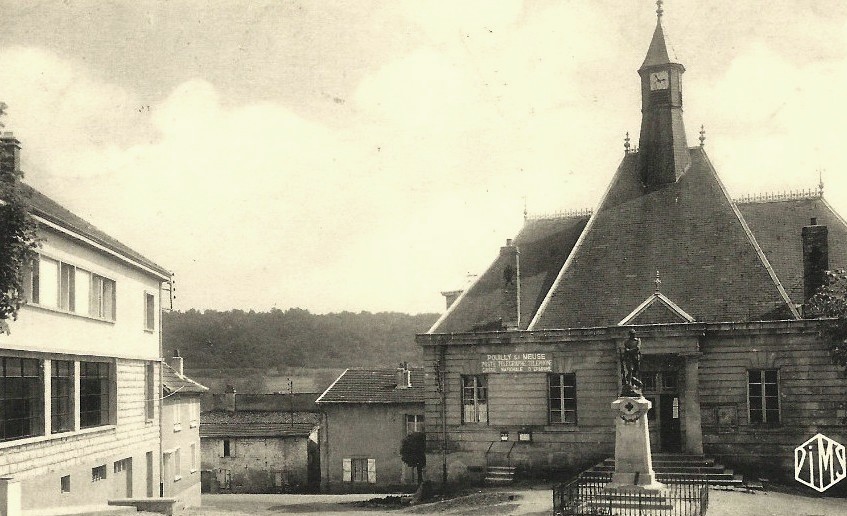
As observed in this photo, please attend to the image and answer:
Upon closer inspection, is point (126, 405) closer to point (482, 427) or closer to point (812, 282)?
point (482, 427)

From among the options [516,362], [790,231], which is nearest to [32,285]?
[516,362]

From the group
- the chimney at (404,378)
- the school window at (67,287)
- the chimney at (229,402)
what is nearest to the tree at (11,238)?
the school window at (67,287)

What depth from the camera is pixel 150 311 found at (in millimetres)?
33031

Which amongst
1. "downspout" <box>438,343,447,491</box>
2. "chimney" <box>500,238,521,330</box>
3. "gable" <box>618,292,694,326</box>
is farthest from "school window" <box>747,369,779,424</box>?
"downspout" <box>438,343,447,491</box>

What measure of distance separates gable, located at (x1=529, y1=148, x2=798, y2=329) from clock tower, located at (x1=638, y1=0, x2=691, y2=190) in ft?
1.67

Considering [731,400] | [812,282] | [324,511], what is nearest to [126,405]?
[324,511]

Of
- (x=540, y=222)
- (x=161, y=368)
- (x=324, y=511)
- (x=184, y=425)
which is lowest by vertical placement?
(x=324, y=511)

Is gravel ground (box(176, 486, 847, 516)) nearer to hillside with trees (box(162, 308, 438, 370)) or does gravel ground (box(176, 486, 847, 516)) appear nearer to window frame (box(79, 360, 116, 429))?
window frame (box(79, 360, 116, 429))

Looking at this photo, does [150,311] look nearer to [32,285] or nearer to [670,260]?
[32,285]

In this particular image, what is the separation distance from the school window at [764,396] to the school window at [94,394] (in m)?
20.5

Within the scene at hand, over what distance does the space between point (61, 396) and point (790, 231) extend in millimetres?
25859

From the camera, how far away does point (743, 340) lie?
95.1ft

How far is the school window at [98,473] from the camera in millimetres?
26616

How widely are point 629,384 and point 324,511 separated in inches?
557
